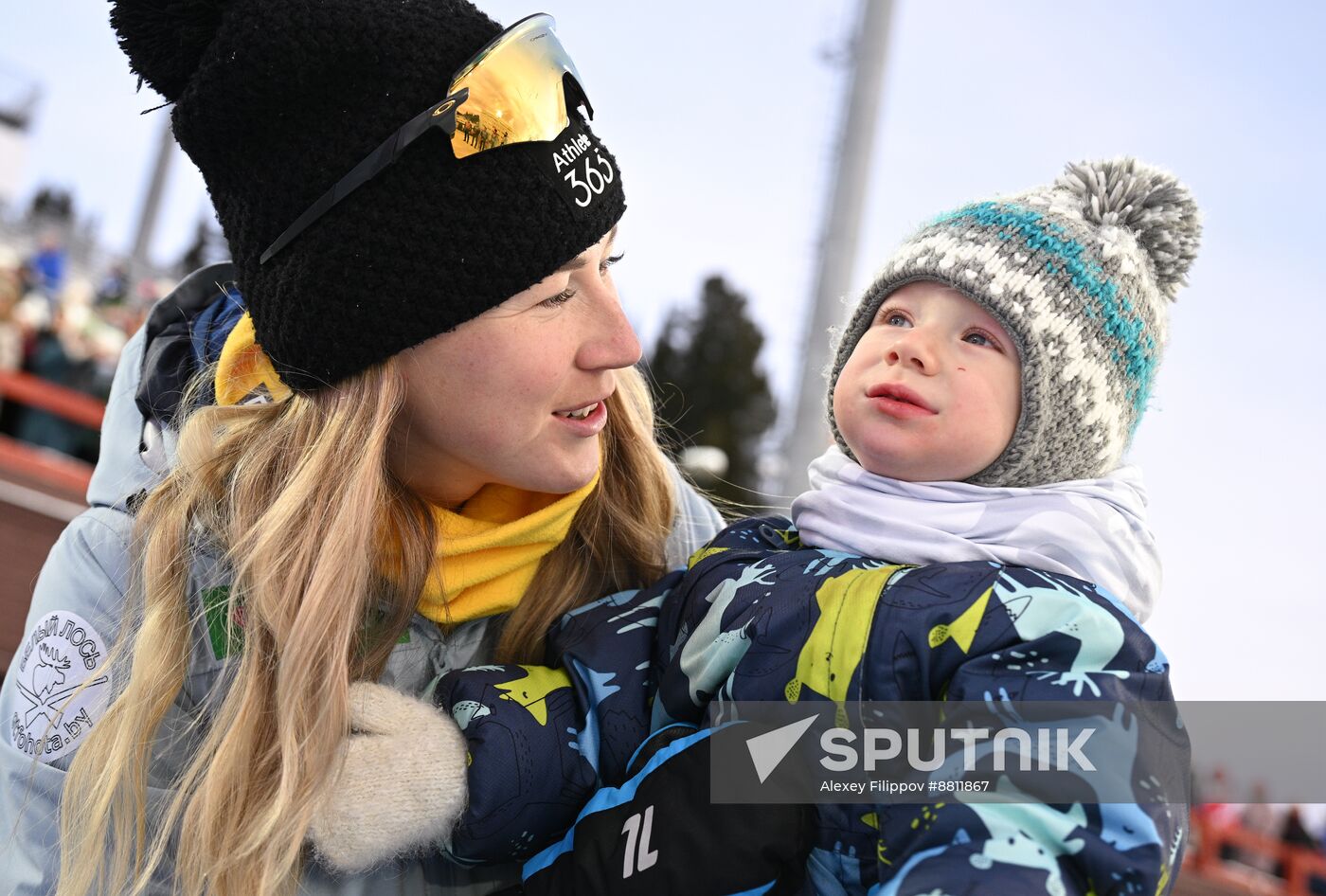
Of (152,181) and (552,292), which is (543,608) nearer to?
(552,292)

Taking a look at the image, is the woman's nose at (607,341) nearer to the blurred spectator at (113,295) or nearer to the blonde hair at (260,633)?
the blonde hair at (260,633)

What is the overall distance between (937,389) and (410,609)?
3.10ft

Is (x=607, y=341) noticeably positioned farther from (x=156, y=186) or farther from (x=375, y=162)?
(x=156, y=186)

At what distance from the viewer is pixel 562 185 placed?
1.83 meters

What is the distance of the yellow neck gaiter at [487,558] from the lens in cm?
189

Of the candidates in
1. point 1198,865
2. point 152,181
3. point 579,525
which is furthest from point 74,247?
point 579,525

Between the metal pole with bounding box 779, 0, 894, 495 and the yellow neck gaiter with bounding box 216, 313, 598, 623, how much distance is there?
3.60 meters

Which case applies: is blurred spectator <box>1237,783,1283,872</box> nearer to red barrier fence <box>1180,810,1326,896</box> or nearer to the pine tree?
red barrier fence <box>1180,810,1326,896</box>

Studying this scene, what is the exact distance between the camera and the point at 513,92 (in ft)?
5.88

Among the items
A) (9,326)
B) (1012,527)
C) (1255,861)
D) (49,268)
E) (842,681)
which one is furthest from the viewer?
(49,268)

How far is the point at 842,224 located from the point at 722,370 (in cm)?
1509

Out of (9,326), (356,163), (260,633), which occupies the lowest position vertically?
(9,326)

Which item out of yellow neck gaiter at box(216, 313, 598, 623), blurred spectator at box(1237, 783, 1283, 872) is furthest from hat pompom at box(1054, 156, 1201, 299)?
blurred spectator at box(1237, 783, 1283, 872)

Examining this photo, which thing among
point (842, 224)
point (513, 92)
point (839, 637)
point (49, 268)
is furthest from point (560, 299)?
point (49, 268)
